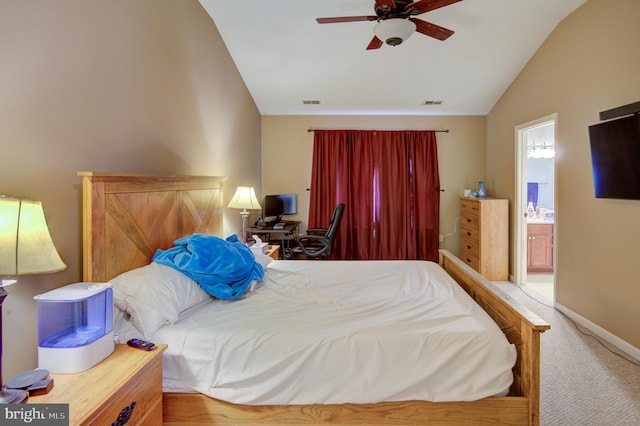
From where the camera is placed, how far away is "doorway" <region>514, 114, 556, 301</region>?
13.2ft

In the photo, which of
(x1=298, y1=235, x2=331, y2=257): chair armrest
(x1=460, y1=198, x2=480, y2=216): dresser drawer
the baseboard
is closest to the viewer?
the baseboard

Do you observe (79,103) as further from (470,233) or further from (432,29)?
(470,233)

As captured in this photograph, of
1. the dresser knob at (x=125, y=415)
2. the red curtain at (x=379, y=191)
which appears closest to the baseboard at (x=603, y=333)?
the red curtain at (x=379, y=191)

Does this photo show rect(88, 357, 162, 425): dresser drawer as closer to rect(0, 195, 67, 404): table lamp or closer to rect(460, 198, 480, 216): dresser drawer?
rect(0, 195, 67, 404): table lamp

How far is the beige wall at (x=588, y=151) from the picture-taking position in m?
2.49

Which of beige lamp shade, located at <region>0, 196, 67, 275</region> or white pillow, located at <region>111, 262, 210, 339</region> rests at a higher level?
beige lamp shade, located at <region>0, 196, 67, 275</region>

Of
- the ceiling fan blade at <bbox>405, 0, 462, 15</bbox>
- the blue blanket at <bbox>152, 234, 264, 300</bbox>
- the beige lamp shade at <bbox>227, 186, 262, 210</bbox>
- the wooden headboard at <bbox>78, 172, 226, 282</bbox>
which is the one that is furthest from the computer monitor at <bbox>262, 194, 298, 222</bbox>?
the ceiling fan blade at <bbox>405, 0, 462, 15</bbox>

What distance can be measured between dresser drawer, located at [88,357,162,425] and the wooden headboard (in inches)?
21.9

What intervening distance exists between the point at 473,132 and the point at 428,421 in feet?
15.1

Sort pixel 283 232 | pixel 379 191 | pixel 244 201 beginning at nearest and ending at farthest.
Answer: pixel 244 201
pixel 283 232
pixel 379 191

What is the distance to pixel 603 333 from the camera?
271 cm

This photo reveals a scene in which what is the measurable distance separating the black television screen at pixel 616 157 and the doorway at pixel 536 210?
80 centimetres

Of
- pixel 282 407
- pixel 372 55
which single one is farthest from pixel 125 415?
pixel 372 55

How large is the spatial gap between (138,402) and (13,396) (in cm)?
37
